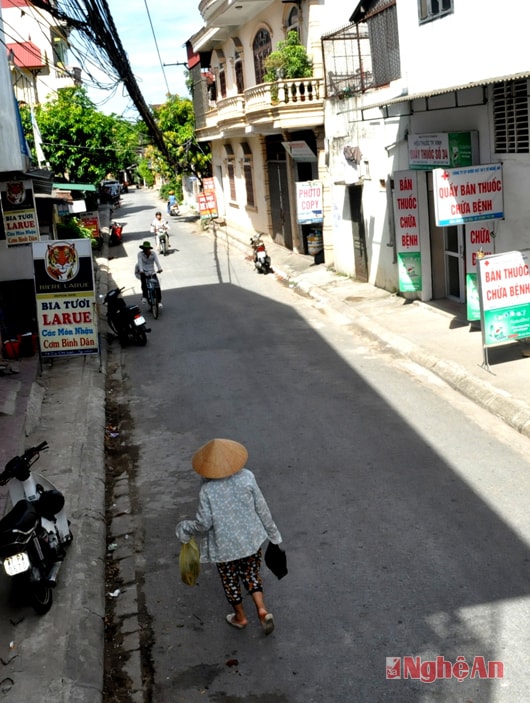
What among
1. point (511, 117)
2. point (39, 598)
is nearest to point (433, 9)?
point (511, 117)

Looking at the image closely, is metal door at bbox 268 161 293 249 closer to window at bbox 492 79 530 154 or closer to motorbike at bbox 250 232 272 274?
motorbike at bbox 250 232 272 274

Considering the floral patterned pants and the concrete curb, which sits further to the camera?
the concrete curb

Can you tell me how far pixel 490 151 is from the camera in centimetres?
1234

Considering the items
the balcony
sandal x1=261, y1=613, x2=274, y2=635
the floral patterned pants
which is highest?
the balcony

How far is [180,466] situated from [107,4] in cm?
530

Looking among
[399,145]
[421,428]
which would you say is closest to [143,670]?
[421,428]

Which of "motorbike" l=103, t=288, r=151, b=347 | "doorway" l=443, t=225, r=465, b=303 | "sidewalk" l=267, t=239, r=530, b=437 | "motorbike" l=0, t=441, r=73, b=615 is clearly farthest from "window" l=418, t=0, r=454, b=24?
"motorbike" l=0, t=441, r=73, b=615

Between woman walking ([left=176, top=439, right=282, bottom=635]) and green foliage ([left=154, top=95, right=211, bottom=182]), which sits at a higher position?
green foliage ([left=154, top=95, right=211, bottom=182])

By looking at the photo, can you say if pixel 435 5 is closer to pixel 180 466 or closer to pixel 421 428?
pixel 421 428

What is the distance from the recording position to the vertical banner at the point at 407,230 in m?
15.1

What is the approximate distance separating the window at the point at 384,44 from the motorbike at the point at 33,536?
11.9 meters

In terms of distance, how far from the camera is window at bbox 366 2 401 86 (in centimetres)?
1548

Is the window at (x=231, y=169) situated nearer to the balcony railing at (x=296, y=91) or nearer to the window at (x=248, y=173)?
the window at (x=248, y=173)

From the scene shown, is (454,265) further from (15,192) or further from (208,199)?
(208,199)
